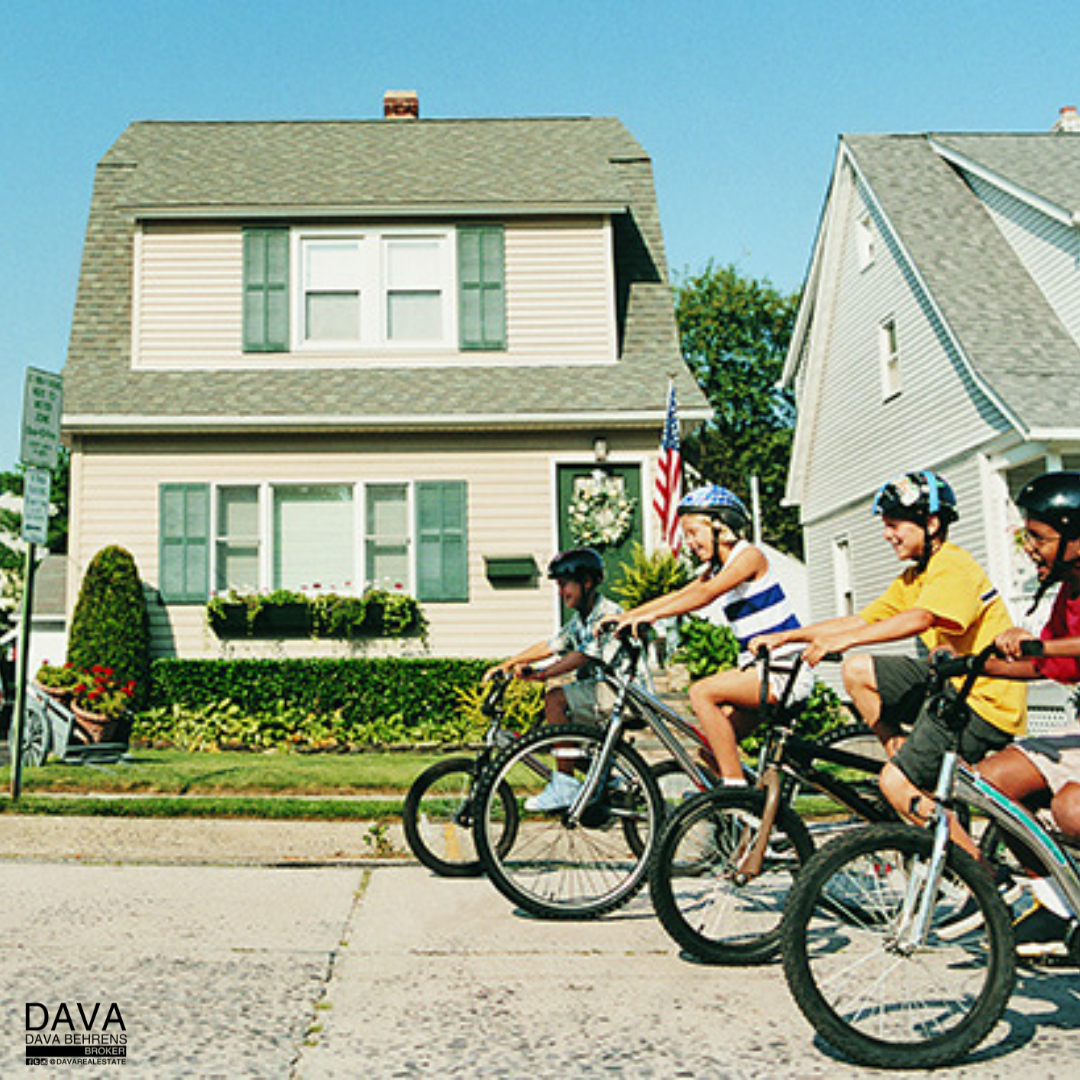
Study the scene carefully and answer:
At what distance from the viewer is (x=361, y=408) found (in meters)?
15.1

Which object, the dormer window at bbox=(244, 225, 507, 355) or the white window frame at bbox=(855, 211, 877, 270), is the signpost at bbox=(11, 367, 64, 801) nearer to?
the dormer window at bbox=(244, 225, 507, 355)

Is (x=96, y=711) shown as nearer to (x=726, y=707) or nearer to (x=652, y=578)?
(x=652, y=578)

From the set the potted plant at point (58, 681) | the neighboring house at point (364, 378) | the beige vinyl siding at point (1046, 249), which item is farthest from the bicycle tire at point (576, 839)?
the beige vinyl siding at point (1046, 249)

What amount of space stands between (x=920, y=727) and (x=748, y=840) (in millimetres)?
967

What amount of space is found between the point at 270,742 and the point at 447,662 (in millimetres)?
2293

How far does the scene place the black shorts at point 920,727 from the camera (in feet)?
12.5

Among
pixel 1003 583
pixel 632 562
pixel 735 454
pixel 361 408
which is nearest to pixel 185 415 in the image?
pixel 361 408

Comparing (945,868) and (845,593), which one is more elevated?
(845,593)

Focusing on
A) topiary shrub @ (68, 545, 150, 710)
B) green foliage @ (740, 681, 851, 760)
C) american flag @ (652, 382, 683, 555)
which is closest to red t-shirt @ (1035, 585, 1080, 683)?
green foliage @ (740, 681, 851, 760)

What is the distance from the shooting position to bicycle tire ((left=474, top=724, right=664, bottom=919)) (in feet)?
17.4

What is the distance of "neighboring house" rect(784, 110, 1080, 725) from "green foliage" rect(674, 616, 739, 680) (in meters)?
5.05

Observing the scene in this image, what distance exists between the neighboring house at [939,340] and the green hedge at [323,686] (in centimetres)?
747

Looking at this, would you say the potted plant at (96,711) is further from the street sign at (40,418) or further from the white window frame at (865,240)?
the white window frame at (865,240)

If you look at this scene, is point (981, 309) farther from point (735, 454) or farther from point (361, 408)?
point (735, 454)
